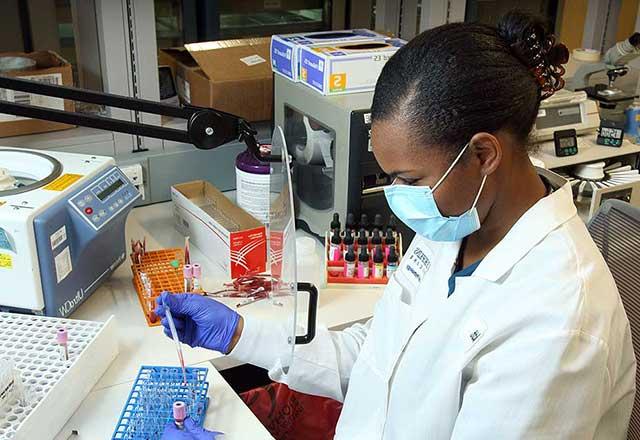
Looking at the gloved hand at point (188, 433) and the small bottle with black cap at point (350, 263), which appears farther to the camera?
the small bottle with black cap at point (350, 263)

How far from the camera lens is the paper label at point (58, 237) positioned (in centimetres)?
146

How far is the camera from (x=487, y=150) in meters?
0.99

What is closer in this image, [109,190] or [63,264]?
[63,264]

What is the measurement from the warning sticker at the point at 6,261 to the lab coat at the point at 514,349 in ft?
1.99

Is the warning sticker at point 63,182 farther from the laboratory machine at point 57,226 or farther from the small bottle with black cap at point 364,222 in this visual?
the small bottle with black cap at point 364,222

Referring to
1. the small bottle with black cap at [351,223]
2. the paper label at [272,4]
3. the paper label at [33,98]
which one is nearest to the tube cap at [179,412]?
the small bottle with black cap at [351,223]

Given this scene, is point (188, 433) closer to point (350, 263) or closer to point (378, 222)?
point (350, 263)

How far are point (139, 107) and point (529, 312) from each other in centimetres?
67

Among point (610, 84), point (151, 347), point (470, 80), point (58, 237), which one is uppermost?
point (470, 80)

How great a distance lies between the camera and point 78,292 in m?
1.57

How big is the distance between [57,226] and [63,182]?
0.48ft

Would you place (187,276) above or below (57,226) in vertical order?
below

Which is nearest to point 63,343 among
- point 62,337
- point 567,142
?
point 62,337

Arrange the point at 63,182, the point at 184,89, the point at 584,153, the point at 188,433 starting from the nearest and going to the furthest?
the point at 188,433 < the point at 63,182 < the point at 184,89 < the point at 584,153
